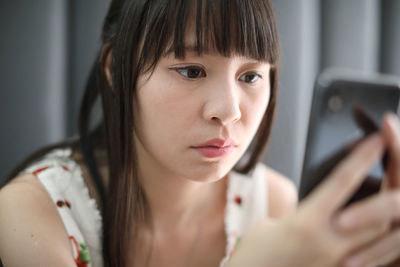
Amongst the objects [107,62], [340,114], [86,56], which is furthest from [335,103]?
[86,56]

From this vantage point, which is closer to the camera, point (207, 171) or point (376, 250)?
point (376, 250)

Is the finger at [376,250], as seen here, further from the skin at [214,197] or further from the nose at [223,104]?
the nose at [223,104]

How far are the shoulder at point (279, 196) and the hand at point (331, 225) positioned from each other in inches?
20.0

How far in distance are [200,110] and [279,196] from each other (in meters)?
0.41

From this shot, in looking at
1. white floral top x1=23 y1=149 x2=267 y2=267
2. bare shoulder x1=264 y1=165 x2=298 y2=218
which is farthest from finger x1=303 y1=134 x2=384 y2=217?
bare shoulder x1=264 y1=165 x2=298 y2=218

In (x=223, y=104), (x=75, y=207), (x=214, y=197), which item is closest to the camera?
(x=223, y=104)

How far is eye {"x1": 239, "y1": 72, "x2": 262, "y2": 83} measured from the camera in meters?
0.66

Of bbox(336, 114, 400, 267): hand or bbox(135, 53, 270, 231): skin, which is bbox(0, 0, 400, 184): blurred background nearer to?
bbox(135, 53, 270, 231): skin

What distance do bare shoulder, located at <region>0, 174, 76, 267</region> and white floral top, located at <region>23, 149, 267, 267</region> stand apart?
0.07ft

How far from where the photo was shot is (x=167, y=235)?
0.81 m

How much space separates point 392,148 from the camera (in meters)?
0.41

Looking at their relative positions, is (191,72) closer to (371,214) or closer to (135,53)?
(135,53)

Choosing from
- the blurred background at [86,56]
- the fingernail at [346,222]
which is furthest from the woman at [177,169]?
the blurred background at [86,56]

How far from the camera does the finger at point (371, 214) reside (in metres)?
0.38
